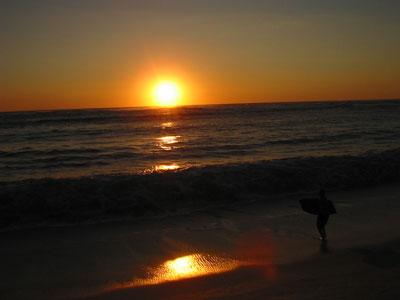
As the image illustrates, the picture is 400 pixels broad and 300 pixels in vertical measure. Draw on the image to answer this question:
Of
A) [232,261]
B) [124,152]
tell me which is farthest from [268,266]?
[124,152]

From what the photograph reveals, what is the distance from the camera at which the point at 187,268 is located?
7.49 m

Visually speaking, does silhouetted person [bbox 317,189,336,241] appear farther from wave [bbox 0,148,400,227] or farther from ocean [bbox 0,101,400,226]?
ocean [bbox 0,101,400,226]

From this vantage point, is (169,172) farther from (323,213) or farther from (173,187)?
(323,213)

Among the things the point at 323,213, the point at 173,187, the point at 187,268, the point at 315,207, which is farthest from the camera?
the point at 173,187

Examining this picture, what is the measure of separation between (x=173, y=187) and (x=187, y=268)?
6408 millimetres

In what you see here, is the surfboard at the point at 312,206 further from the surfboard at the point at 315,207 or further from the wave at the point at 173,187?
the wave at the point at 173,187

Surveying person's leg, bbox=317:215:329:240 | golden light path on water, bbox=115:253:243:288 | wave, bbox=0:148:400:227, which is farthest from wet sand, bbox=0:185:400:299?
wave, bbox=0:148:400:227

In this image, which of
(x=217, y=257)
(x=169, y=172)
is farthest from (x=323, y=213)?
(x=169, y=172)

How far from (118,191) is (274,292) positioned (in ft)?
25.2

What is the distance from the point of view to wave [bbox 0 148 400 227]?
11953 millimetres

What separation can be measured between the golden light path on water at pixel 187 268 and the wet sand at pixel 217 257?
1.3 inches

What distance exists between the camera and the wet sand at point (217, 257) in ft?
21.6

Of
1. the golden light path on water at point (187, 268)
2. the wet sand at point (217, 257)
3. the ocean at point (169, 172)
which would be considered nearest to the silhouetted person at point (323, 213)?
the wet sand at point (217, 257)

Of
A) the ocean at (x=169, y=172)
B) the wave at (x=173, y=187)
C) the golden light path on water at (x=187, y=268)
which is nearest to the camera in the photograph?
the golden light path on water at (x=187, y=268)
